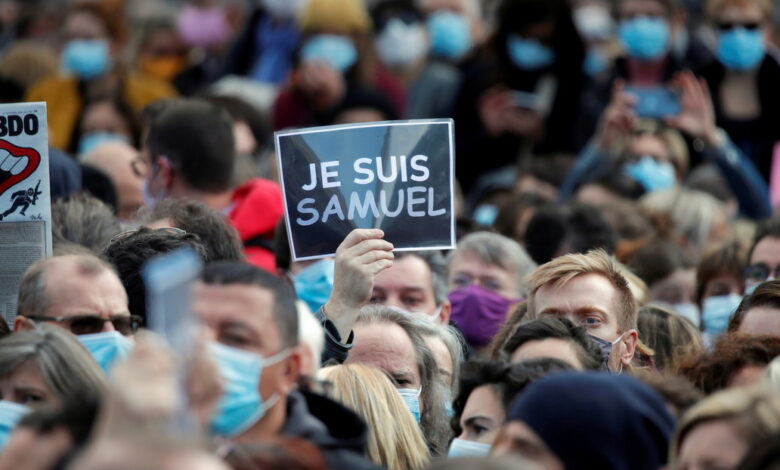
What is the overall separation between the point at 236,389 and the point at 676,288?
16.5ft

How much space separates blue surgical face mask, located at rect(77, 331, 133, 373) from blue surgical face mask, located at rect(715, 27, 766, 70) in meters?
6.88

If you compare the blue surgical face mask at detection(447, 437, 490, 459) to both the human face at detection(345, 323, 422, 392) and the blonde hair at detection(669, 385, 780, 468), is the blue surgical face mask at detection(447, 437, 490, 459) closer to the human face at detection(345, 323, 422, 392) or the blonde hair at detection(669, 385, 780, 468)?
the blonde hair at detection(669, 385, 780, 468)

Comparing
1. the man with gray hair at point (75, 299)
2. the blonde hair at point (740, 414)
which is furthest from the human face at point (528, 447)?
the man with gray hair at point (75, 299)

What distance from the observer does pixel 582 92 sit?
1167cm

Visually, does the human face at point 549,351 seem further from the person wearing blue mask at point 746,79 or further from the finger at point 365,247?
the person wearing blue mask at point 746,79

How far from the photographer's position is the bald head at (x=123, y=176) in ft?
28.9

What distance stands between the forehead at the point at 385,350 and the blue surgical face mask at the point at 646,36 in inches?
217

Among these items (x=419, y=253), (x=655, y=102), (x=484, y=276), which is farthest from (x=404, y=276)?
(x=655, y=102)

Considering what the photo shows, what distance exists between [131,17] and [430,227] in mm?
11673

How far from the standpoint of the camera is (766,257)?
752cm

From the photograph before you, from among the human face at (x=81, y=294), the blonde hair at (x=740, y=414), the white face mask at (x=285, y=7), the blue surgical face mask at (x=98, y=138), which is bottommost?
the blonde hair at (x=740, y=414)

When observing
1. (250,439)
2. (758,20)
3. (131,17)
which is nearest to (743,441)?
(250,439)

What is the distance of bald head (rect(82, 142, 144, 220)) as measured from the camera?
881 cm

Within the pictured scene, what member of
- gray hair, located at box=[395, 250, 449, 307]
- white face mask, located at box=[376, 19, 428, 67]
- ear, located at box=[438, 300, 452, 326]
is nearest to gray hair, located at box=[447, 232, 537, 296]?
gray hair, located at box=[395, 250, 449, 307]
